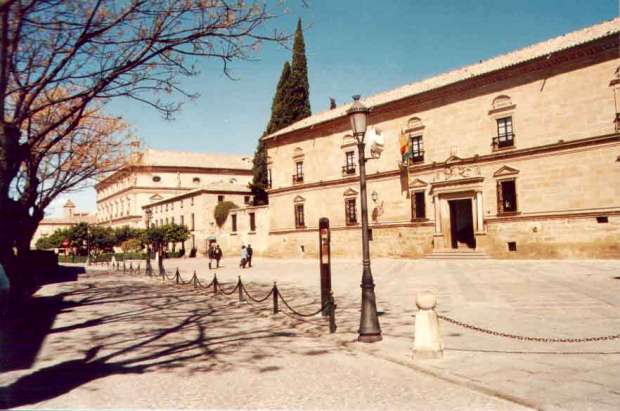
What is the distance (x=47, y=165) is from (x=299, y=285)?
14235 millimetres

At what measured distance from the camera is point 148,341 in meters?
8.02

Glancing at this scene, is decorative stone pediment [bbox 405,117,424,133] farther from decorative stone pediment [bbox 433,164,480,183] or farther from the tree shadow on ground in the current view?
the tree shadow on ground

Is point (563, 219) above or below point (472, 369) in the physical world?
above

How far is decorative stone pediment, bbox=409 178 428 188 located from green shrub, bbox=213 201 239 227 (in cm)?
2265

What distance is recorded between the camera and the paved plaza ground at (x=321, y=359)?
191 inches

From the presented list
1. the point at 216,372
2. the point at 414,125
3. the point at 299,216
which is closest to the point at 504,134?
the point at 414,125

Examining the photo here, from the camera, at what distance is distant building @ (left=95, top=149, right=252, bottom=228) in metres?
67.4

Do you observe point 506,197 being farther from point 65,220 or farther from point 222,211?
point 65,220

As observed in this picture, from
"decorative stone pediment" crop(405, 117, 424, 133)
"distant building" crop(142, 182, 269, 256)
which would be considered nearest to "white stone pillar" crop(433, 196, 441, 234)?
"decorative stone pediment" crop(405, 117, 424, 133)

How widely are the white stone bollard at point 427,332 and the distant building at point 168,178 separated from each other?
193ft

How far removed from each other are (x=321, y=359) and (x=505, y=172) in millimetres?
20284

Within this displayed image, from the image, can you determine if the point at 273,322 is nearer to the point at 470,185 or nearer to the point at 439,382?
the point at 439,382

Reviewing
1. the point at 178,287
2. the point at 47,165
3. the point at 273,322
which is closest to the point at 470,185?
the point at 178,287

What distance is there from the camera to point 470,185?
24.8 metres
